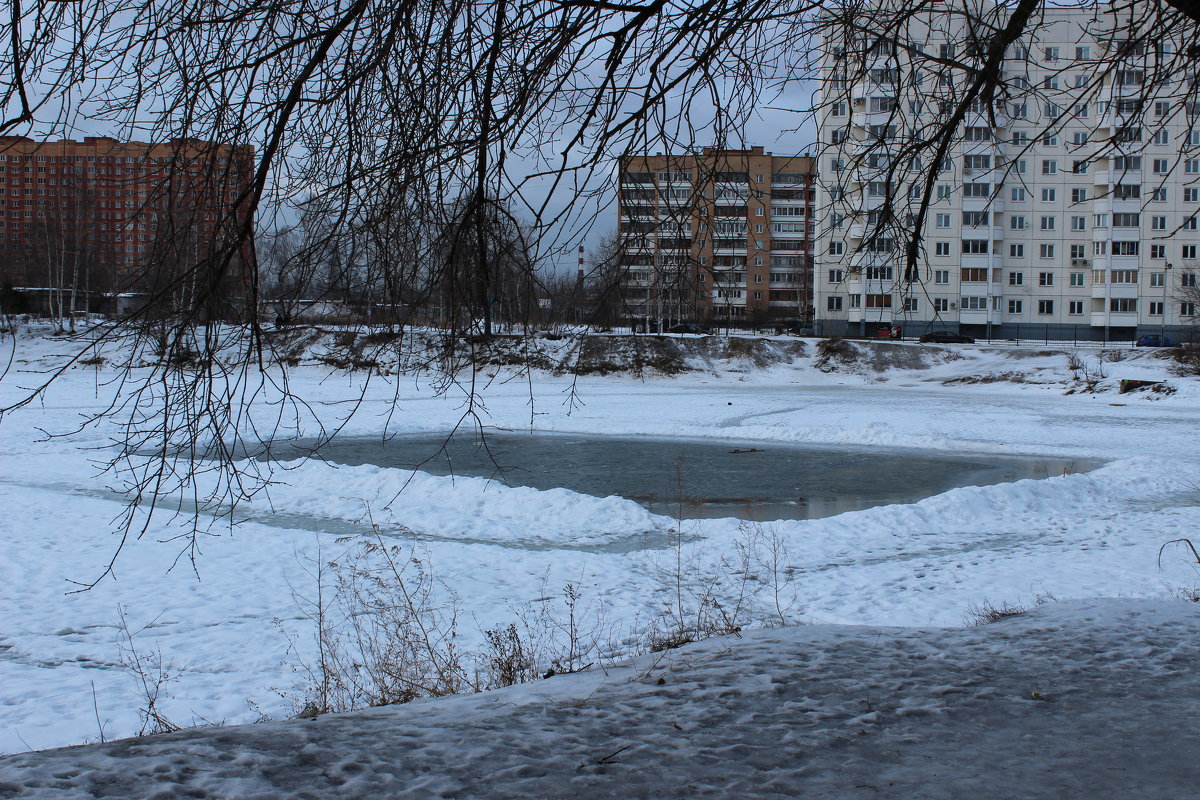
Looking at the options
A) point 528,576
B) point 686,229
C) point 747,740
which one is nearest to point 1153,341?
point 528,576

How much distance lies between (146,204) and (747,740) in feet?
10.7

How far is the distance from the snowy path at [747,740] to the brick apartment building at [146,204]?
6.03ft

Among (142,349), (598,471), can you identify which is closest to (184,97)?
(142,349)

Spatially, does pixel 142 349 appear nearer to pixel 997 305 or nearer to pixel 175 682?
pixel 175 682

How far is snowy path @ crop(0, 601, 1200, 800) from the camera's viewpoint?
8.93 ft

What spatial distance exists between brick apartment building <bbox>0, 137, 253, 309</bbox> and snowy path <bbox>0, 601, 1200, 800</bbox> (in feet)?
6.03

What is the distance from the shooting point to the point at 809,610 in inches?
297

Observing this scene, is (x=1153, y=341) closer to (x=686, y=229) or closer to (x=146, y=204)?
(x=686, y=229)

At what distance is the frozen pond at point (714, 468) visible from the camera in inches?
510

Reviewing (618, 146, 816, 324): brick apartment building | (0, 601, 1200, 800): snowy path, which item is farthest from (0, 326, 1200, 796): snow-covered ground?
(618, 146, 816, 324): brick apartment building

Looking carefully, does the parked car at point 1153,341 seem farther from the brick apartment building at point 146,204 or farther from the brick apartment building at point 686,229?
the brick apartment building at point 146,204

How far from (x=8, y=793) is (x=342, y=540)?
738cm

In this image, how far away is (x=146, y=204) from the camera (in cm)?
375

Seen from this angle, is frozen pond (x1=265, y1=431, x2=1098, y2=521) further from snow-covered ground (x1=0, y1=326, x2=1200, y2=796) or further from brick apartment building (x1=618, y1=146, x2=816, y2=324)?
brick apartment building (x1=618, y1=146, x2=816, y2=324)
